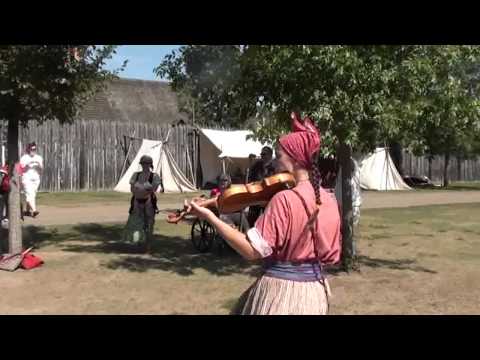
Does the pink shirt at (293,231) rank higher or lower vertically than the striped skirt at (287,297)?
higher

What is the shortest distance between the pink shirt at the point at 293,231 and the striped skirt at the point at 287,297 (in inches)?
5.4

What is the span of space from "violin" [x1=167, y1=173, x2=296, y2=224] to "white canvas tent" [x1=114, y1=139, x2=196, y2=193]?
64.1ft

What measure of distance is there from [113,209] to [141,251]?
6639mm

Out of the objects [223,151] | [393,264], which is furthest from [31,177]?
[223,151]

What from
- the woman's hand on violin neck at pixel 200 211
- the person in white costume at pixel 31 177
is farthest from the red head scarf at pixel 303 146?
the person in white costume at pixel 31 177

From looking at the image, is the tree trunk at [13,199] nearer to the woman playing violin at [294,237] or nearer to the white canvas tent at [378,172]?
the woman playing violin at [294,237]

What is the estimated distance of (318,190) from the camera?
3303mm

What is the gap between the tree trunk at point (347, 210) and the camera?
28.5 ft

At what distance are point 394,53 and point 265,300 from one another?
5.35 m
